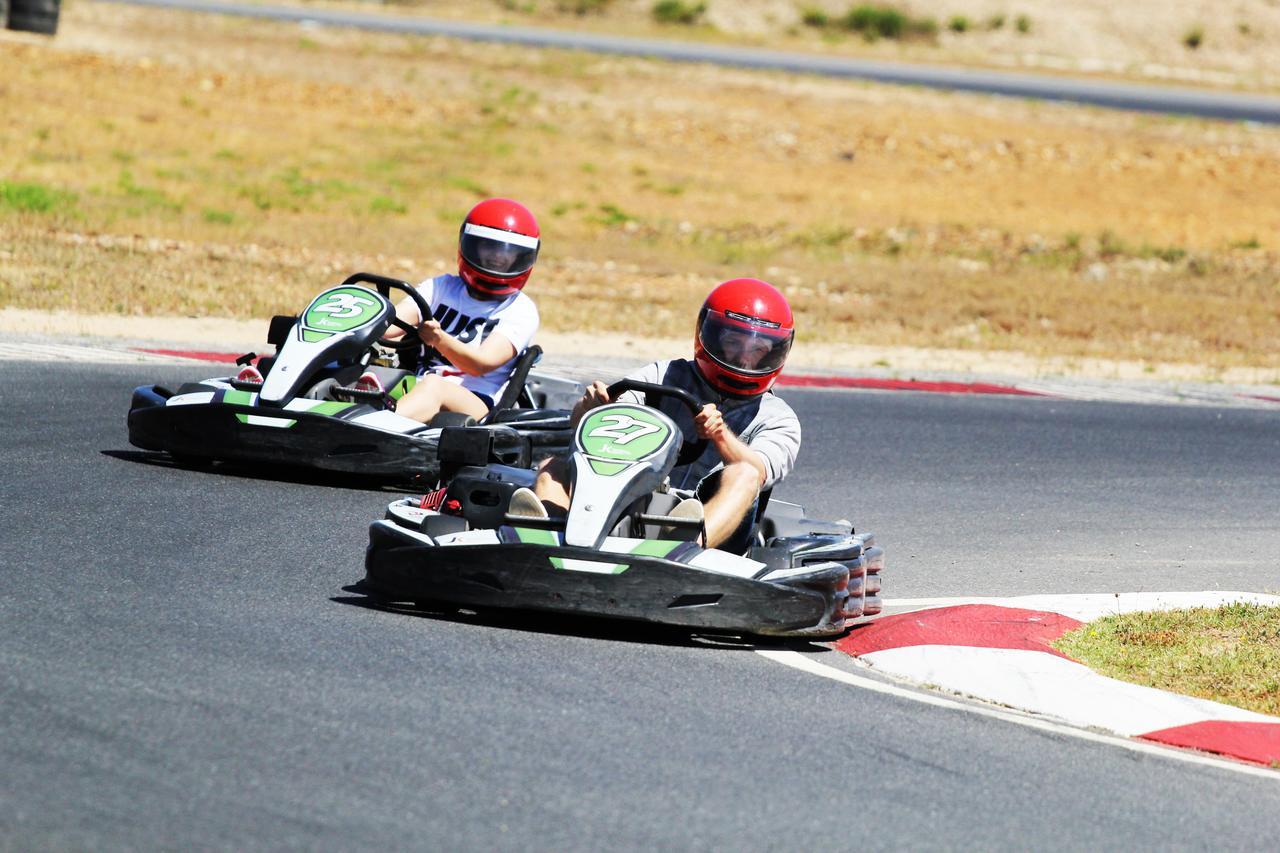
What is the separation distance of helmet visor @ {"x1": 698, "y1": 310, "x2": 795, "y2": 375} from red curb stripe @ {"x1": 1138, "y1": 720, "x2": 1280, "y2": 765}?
2.06 meters

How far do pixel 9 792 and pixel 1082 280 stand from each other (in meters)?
20.3

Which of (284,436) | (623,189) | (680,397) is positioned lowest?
(284,436)

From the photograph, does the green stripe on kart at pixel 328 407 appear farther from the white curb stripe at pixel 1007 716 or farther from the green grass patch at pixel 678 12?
the green grass patch at pixel 678 12

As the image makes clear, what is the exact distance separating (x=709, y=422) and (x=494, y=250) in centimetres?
297

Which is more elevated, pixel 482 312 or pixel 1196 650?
pixel 482 312

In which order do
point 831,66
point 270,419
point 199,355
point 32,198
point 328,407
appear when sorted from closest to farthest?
point 270,419
point 328,407
point 199,355
point 32,198
point 831,66

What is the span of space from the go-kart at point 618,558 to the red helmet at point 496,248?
2683 mm

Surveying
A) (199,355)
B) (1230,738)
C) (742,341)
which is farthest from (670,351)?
(1230,738)

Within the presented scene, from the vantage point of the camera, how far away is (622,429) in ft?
20.4

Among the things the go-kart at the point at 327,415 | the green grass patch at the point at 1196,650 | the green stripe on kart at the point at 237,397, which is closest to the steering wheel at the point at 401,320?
the go-kart at the point at 327,415

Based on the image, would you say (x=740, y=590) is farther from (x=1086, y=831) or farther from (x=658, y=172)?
(x=658, y=172)

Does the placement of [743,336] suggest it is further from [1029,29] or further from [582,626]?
[1029,29]

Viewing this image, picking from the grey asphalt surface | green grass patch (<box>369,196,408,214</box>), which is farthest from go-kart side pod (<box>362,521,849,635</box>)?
the grey asphalt surface

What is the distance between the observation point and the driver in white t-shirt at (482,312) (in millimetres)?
8930
